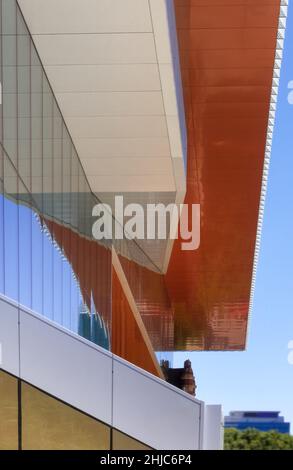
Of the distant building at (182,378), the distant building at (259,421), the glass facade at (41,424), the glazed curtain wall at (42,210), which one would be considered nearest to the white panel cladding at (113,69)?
the glazed curtain wall at (42,210)

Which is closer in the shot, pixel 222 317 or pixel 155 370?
pixel 155 370

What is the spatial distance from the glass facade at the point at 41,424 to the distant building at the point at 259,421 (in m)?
154

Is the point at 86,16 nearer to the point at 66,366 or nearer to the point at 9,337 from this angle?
the point at 9,337

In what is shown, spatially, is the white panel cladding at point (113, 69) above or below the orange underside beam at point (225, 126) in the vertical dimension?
below

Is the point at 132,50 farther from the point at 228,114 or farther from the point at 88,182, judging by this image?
the point at 88,182

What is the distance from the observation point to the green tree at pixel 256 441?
75.8 meters

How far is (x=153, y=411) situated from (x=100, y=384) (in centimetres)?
85

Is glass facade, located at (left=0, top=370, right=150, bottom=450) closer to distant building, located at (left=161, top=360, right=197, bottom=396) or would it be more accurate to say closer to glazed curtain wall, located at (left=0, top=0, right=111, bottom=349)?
glazed curtain wall, located at (left=0, top=0, right=111, bottom=349)

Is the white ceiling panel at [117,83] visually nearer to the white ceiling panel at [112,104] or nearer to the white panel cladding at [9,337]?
the white ceiling panel at [112,104]

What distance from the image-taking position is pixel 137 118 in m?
18.4

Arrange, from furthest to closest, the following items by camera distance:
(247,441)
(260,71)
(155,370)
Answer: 1. (247,441)
2. (155,370)
3. (260,71)

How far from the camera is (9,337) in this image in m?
13.2

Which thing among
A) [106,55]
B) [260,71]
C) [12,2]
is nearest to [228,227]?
[260,71]

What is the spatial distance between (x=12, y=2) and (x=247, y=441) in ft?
225
